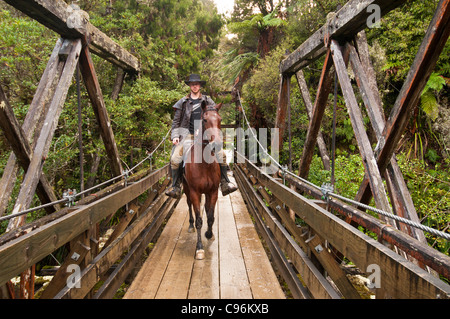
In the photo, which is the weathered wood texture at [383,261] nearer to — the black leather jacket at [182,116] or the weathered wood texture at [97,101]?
the black leather jacket at [182,116]

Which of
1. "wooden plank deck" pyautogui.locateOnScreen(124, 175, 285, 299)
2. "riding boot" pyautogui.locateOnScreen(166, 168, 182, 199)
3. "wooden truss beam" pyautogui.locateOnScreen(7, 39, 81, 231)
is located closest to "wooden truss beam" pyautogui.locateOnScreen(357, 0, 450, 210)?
"wooden plank deck" pyautogui.locateOnScreen(124, 175, 285, 299)

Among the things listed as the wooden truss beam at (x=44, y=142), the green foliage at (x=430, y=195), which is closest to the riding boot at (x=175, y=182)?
the wooden truss beam at (x=44, y=142)

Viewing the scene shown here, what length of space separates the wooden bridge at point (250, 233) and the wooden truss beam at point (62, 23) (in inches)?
0.5

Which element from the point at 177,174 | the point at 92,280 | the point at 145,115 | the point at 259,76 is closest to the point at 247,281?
the point at 92,280

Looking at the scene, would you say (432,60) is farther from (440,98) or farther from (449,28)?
(440,98)

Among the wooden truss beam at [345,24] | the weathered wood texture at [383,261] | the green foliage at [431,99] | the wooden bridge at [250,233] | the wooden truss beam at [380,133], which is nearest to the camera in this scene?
the weathered wood texture at [383,261]

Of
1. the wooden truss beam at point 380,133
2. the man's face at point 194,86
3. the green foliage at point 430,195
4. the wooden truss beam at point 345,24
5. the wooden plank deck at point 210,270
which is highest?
the wooden truss beam at point 345,24

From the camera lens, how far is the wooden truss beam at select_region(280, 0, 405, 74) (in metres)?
2.33

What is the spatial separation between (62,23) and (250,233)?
142 inches

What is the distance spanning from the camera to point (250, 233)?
436 centimetres

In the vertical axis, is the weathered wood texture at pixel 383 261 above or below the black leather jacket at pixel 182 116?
below

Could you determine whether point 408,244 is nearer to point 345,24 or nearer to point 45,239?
point 45,239

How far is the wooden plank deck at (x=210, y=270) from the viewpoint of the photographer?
2.64 meters
